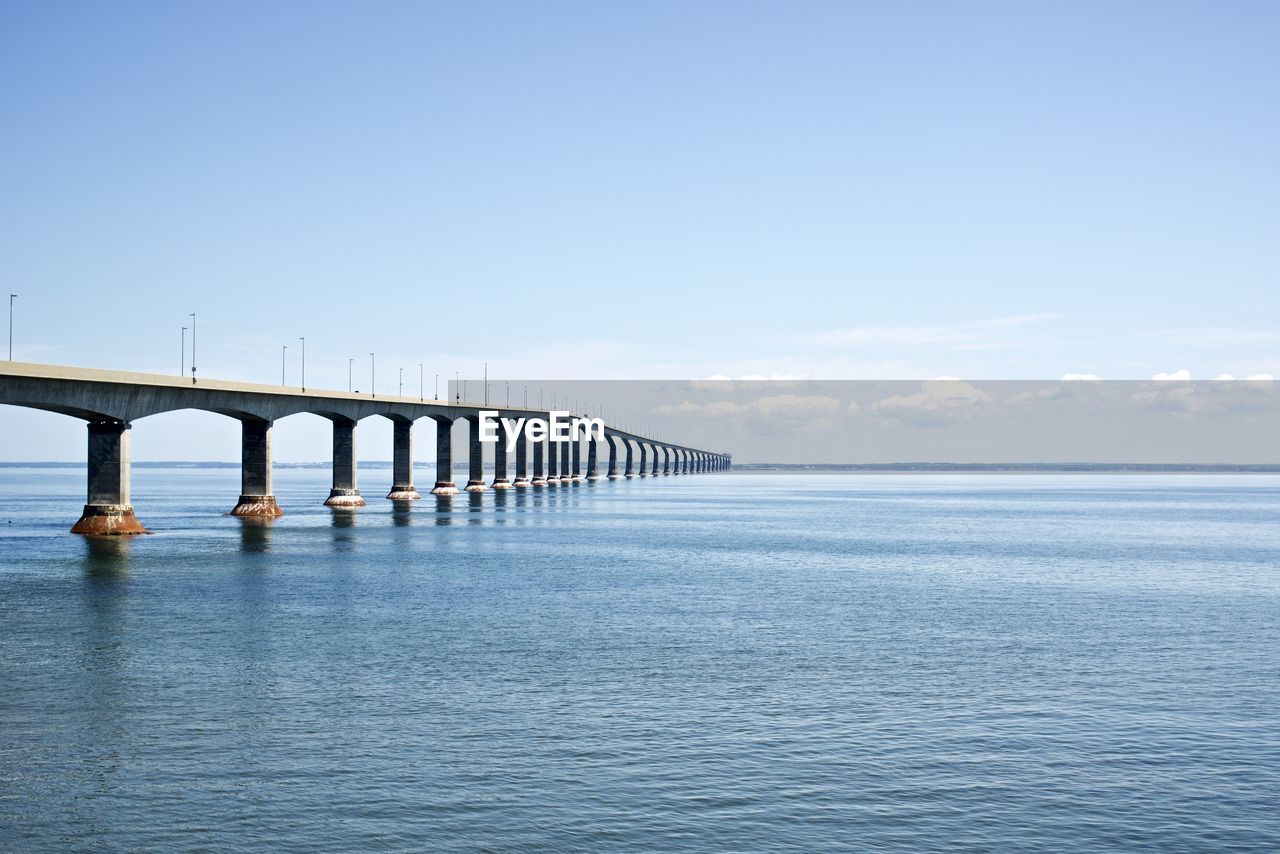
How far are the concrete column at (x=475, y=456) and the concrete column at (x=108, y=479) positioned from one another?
323 ft

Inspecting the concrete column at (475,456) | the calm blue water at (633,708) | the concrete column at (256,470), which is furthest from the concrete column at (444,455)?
the calm blue water at (633,708)

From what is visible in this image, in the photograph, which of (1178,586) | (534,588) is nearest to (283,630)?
(534,588)

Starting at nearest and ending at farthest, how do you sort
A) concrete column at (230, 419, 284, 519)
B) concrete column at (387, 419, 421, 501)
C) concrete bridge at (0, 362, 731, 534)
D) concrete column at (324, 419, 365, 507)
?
concrete bridge at (0, 362, 731, 534), concrete column at (230, 419, 284, 519), concrete column at (324, 419, 365, 507), concrete column at (387, 419, 421, 501)

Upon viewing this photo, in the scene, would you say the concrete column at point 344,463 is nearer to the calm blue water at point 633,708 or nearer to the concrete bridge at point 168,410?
the concrete bridge at point 168,410

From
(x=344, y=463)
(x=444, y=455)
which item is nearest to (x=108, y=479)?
(x=344, y=463)

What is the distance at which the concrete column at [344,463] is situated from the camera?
428 ft

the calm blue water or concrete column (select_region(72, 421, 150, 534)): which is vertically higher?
concrete column (select_region(72, 421, 150, 534))

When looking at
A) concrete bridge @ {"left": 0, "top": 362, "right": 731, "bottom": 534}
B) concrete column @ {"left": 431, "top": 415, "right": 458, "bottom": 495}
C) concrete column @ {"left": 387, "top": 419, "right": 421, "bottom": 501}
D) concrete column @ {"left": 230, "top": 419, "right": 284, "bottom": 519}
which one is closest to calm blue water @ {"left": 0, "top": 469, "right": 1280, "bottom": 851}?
concrete bridge @ {"left": 0, "top": 362, "right": 731, "bottom": 534}

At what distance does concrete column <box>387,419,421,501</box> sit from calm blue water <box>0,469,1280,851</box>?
282 ft

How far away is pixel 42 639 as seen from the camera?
3784 centimetres

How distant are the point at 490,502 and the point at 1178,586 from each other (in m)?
108

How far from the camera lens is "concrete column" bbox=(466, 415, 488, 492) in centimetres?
18450

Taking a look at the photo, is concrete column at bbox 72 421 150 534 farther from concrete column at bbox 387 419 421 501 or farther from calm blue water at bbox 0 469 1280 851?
concrete column at bbox 387 419 421 501

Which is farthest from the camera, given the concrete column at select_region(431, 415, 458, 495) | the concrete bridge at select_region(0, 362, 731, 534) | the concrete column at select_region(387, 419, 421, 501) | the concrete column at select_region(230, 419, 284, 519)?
the concrete column at select_region(431, 415, 458, 495)
